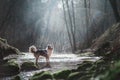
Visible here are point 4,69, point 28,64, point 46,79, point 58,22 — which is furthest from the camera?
point 58,22

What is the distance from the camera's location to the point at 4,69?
1458 cm

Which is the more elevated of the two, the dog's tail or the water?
the dog's tail

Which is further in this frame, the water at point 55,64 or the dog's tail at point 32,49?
the dog's tail at point 32,49

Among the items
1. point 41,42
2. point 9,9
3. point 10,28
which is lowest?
point 41,42

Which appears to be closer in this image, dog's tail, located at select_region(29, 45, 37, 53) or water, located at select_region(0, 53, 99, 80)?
water, located at select_region(0, 53, 99, 80)

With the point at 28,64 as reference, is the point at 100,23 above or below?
below

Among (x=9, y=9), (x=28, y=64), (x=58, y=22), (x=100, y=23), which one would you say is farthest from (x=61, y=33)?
(x=28, y=64)

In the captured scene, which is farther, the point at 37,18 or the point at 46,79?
the point at 37,18

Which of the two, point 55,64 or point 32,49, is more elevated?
point 32,49

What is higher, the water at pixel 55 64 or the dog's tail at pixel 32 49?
the dog's tail at pixel 32 49

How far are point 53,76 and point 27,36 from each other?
134ft

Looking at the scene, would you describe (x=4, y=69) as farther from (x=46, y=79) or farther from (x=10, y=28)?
(x=10, y=28)

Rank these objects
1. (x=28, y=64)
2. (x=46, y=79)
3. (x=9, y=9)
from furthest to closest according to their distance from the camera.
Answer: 1. (x=9, y=9)
2. (x=28, y=64)
3. (x=46, y=79)

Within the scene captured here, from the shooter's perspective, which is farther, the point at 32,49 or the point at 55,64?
the point at 32,49
